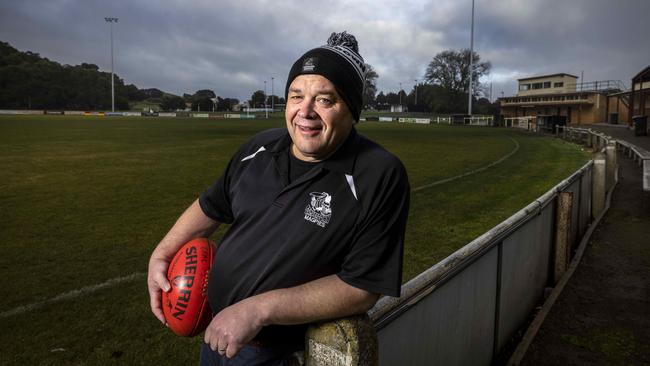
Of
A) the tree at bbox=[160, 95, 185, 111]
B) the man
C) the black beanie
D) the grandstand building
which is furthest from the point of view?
the tree at bbox=[160, 95, 185, 111]

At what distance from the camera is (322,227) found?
1698 millimetres

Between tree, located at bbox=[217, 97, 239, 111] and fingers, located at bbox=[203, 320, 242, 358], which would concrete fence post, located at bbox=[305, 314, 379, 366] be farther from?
tree, located at bbox=[217, 97, 239, 111]

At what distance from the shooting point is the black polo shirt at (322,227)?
5.47ft

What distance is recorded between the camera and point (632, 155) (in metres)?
18.4

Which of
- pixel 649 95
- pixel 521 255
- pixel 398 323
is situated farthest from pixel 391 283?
pixel 649 95

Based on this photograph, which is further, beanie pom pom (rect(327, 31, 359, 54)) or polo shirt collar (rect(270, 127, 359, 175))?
beanie pom pom (rect(327, 31, 359, 54))

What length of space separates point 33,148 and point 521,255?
63.0 feet

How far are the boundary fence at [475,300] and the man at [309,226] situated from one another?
0.56 feet

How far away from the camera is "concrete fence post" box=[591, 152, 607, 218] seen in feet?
27.7

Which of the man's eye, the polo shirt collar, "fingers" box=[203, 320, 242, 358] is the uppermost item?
the man's eye

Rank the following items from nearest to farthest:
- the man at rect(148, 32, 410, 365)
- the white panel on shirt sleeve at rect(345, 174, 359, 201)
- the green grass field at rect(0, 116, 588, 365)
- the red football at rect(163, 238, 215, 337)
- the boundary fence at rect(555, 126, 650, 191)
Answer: the man at rect(148, 32, 410, 365), the white panel on shirt sleeve at rect(345, 174, 359, 201), the red football at rect(163, 238, 215, 337), the green grass field at rect(0, 116, 588, 365), the boundary fence at rect(555, 126, 650, 191)

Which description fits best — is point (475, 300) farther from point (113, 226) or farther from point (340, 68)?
point (113, 226)

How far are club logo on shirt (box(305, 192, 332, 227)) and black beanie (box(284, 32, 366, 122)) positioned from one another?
42 centimetres

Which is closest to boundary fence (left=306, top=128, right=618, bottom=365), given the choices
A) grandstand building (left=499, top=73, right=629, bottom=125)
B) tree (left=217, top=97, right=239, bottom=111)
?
grandstand building (left=499, top=73, right=629, bottom=125)
